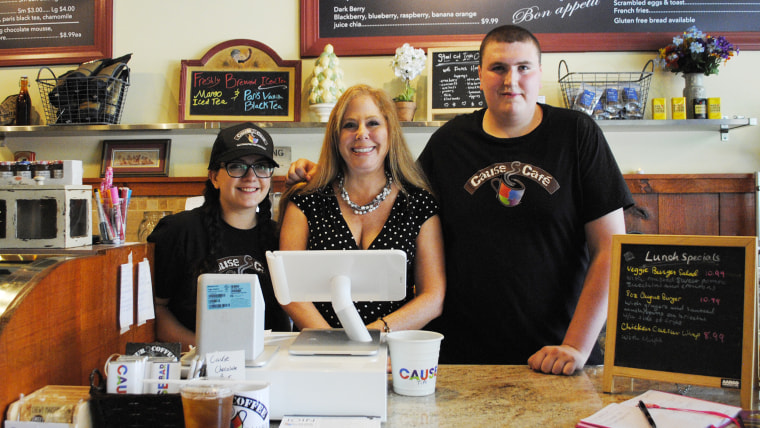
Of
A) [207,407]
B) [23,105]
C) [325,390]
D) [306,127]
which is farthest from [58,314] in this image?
[23,105]

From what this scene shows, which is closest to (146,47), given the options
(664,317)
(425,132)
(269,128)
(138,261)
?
(269,128)

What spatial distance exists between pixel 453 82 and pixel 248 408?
2.60 meters

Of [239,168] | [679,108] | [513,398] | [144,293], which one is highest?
[679,108]

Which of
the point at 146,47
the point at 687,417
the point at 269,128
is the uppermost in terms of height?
the point at 146,47

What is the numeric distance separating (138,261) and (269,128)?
1826mm

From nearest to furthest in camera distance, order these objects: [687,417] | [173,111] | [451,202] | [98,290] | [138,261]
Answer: [687,417]
[98,290]
[138,261]
[451,202]
[173,111]

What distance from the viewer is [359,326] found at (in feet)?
4.35

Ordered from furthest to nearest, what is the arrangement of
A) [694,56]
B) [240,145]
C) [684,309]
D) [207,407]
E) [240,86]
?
[240,86], [694,56], [240,145], [684,309], [207,407]

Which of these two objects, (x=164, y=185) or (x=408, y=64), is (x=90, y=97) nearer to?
(x=164, y=185)

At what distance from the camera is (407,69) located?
322cm

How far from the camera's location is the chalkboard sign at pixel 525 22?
3.32 meters

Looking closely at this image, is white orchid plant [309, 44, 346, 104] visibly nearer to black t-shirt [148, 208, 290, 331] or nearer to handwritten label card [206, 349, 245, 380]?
black t-shirt [148, 208, 290, 331]

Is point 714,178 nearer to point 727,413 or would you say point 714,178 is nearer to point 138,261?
point 727,413

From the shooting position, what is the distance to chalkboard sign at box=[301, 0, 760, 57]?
332 centimetres
